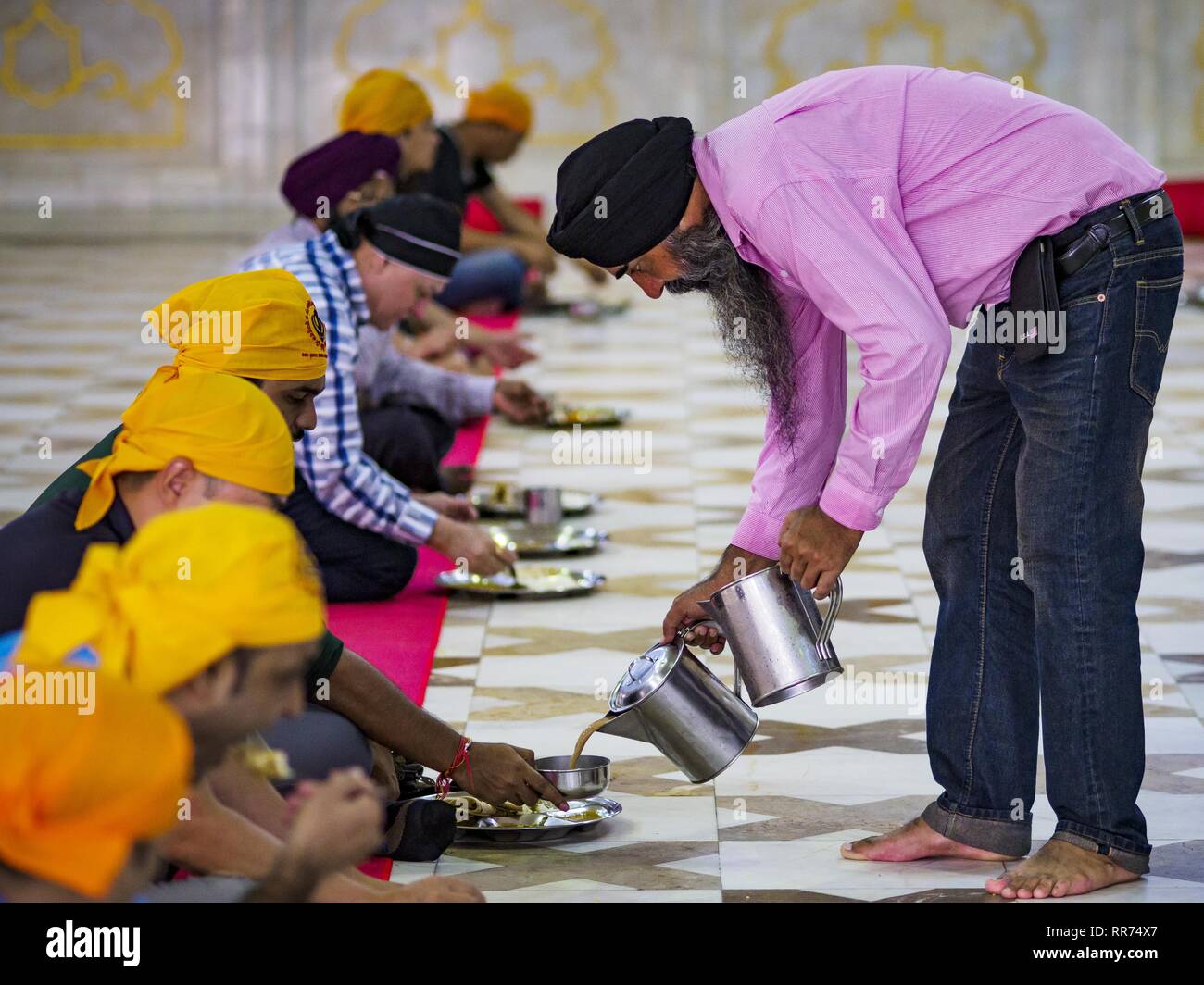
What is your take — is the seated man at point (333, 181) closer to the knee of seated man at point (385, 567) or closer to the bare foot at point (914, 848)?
the knee of seated man at point (385, 567)

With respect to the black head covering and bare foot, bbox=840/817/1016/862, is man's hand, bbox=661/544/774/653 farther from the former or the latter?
the black head covering

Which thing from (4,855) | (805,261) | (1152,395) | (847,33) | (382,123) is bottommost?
(4,855)

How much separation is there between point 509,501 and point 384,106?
172cm

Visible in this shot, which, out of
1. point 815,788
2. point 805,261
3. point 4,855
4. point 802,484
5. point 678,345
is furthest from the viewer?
point 678,345

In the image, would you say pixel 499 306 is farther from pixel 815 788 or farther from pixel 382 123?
pixel 815 788

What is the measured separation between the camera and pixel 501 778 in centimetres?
308

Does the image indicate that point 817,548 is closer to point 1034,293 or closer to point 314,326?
point 1034,293

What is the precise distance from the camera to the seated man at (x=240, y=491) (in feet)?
7.89

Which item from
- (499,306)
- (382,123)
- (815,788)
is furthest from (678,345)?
(815,788)

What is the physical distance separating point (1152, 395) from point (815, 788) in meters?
1.10

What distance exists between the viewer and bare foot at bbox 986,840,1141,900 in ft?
9.20

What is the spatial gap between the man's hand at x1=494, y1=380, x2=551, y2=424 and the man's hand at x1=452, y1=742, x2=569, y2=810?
12.0 feet
